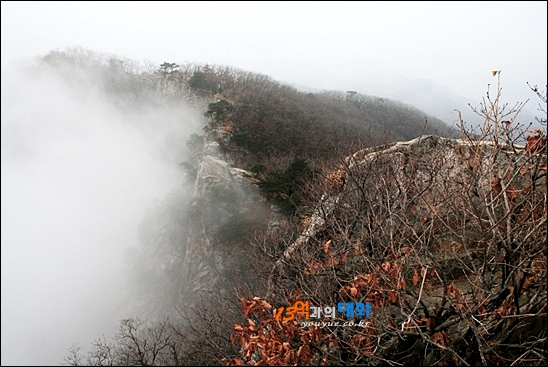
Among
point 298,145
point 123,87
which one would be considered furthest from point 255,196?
point 123,87

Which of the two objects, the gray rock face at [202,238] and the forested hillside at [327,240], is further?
the gray rock face at [202,238]

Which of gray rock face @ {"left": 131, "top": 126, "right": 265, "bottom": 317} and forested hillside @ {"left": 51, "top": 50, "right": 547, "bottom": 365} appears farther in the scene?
gray rock face @ {"left": 131, "top": 126, "right": 265, "bottom": 317}

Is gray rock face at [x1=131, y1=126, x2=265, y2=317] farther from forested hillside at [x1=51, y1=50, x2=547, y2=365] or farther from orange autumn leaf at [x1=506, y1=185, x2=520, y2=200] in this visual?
orange autumn leaf at [x1=506, y1=185, x2=520, y2=200]

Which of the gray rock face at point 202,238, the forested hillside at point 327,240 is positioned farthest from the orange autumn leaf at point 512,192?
the gray rock face at point 202,238

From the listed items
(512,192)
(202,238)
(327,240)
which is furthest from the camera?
(202,238)

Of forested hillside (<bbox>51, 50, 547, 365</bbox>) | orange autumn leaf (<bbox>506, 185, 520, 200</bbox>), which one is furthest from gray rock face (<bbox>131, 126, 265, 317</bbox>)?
orange autumn leaf (<bbox>506, 185, 520, 200</bbox>)

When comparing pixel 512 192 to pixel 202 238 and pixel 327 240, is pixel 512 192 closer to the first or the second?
pixel 327 240

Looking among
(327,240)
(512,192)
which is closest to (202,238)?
(327,240)

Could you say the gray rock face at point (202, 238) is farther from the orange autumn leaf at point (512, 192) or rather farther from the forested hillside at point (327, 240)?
the orange autumn leaf at point (512, 192)

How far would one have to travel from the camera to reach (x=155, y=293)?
74.0 ft

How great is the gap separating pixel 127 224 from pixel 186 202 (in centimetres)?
1925

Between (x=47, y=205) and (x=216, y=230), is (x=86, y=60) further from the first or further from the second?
(x=216, y=230)

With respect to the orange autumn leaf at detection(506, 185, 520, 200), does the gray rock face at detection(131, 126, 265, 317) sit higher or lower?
lower

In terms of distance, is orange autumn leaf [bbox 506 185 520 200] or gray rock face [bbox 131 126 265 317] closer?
orange autumn leaf [bbox 506 185 520 200]
